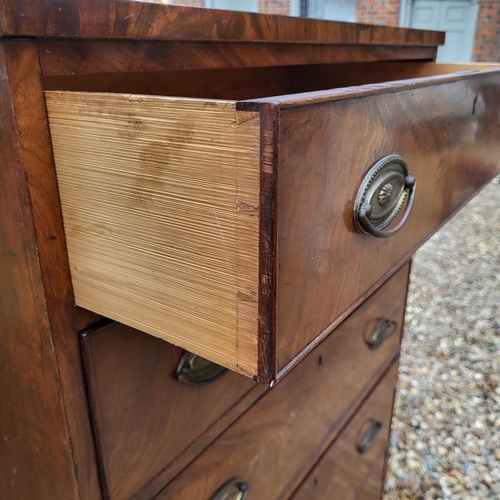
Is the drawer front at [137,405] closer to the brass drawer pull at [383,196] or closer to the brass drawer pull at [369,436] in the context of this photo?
the brass drawer pull at [383,196]

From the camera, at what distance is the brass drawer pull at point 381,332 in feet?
3.20

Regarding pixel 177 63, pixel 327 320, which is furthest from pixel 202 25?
pixel 327 320

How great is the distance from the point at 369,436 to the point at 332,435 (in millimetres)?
214

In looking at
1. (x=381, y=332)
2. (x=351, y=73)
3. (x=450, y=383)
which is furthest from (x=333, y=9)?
(x=381, y=332)

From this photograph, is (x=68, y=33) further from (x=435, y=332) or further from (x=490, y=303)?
(x=490, y=303)

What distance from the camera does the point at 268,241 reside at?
12.8 inches

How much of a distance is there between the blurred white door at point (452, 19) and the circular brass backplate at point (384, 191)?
16.5 ft

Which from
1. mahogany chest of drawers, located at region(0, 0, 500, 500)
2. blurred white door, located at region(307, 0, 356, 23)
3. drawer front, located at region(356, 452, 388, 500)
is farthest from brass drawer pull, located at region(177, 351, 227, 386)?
blurred white door, located at region(307, 0, 356, 23)

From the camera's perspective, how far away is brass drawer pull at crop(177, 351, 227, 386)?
564 millimetres

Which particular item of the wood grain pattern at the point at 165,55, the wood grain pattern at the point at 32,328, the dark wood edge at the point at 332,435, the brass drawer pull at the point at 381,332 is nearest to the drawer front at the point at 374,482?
the dark wood edge at the point at 332,435

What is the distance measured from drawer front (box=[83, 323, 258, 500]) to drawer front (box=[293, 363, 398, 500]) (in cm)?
39

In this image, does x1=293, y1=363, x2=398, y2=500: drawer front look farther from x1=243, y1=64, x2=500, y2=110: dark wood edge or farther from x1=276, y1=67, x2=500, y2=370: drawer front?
x1=243, y1=64, x2=500, y2=110: dark wood edge

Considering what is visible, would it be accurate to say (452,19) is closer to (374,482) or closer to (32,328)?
(374,482)

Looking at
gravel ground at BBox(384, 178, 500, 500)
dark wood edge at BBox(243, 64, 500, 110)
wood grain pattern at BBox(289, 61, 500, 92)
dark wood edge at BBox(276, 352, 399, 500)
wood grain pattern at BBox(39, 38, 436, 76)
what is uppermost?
wood grain pattern at BBox(39, 38, 436, 76)
